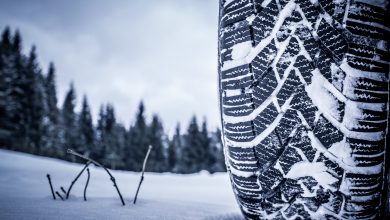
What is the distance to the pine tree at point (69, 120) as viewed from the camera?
35.9m

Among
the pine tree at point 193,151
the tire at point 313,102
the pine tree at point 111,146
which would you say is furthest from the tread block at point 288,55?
the pine tree at point 111,146

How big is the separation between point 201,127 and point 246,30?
37.6 metres

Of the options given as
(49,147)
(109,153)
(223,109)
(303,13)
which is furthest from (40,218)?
(109,153)

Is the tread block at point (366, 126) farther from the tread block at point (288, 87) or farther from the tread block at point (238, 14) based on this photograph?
the tread block at point (238, 14)

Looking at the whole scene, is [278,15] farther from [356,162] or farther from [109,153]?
[109,153]

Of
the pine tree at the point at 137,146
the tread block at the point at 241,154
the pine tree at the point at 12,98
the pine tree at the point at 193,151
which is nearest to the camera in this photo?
the tread block at the point at 241,154

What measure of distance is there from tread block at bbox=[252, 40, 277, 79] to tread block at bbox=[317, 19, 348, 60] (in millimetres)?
98

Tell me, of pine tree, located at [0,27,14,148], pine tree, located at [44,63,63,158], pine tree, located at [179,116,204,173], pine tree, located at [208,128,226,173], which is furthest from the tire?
pine tree, located at [179,116,204,173]

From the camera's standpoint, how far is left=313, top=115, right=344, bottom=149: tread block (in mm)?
548

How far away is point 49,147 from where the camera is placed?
3269 centimetres

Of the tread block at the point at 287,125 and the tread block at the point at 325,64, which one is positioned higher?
the tread block at the point at 325,64

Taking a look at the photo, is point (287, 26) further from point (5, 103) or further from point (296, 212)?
point (5, 103)

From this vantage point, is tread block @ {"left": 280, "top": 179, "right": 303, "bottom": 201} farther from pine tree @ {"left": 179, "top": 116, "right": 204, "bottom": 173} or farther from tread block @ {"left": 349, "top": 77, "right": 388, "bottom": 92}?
pine tree @ {"left": 179, "top": 116, "right": 204, "bottom": 173}

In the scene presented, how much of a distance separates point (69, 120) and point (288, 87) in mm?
41367
